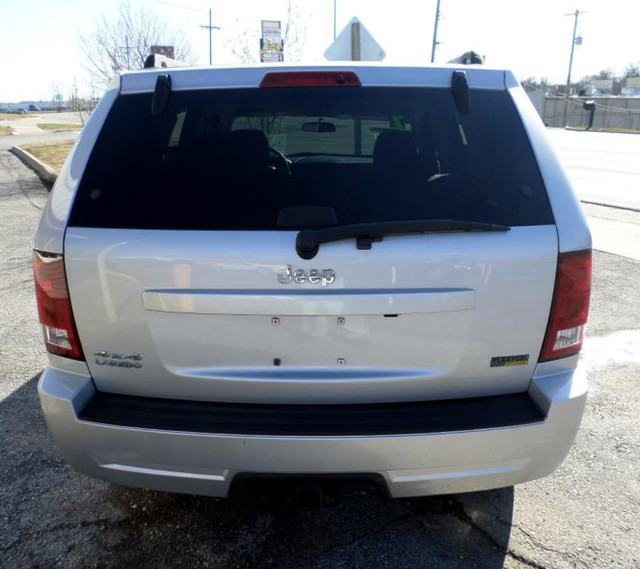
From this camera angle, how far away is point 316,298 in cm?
→ 194

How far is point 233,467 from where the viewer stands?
2.01 m

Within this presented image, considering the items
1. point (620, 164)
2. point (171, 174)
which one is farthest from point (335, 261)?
point (620, 164)

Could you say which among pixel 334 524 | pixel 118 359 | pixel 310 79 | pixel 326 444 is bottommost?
pixel 334 524

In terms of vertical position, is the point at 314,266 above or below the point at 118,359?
above

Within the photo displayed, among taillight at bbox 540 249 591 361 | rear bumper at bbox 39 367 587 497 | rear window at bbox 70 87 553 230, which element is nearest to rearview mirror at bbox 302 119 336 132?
rear window at bbox 70 87 553 230

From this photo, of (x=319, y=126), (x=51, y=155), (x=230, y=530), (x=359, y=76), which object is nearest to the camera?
(x=359, y=76)

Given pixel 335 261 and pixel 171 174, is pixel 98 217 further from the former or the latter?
pixel 335 261

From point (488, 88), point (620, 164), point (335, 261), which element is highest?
point (488, 88)

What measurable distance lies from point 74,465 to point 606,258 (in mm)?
6905

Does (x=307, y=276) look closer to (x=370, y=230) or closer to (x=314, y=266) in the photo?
(x=314, y=266)

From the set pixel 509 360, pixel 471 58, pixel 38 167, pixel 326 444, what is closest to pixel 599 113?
pixel 38 167

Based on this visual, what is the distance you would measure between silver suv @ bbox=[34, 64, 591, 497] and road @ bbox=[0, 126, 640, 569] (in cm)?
42

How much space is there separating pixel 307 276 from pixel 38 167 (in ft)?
55.6

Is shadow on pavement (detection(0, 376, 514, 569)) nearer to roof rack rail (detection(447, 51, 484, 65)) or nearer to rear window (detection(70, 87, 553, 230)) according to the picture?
rear window (detection(70, 87, 553, 230))
